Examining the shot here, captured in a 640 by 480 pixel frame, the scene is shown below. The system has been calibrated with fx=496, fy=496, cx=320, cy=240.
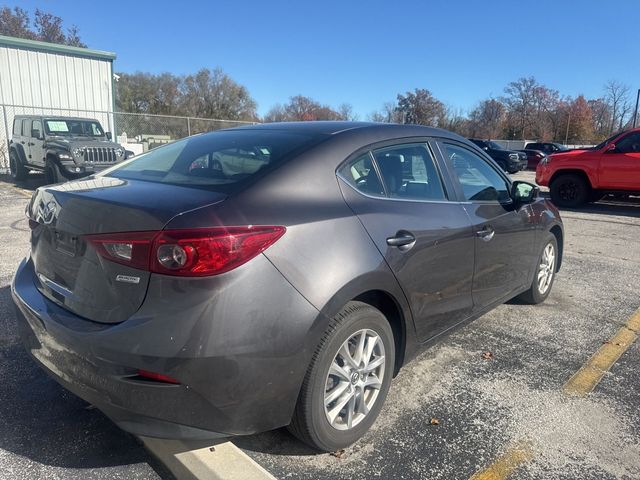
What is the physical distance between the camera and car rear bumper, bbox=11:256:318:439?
1912 millimetres

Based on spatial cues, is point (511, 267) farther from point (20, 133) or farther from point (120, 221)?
point (20, 133)

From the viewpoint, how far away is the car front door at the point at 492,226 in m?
Result: 3.33

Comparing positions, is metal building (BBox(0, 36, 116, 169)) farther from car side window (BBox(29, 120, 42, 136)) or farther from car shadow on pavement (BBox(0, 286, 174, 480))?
car shadow on pavement (BBox(0, 286, 174, 480))

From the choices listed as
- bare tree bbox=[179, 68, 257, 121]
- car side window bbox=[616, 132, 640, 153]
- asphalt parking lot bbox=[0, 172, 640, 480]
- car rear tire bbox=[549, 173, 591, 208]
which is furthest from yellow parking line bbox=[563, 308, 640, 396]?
bare tree bbox=[179, 68, 257, 121]

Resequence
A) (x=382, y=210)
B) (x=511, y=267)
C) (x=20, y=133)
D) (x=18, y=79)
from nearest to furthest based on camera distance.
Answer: (x=382, y=210)
(x=511, y=267)
(x=20, y=133)
(x=18, y=79)

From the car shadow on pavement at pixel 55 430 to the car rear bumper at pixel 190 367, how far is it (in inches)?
17.6

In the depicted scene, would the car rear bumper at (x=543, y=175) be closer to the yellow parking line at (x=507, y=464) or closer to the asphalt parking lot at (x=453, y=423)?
the asphalt parking lot at (x=453, y=423)

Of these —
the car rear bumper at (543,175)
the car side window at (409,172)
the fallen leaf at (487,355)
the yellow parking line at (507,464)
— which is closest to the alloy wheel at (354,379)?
the yellow parking line at (507,464)

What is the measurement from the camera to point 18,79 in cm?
1812

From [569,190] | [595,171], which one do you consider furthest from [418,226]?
[569,190]

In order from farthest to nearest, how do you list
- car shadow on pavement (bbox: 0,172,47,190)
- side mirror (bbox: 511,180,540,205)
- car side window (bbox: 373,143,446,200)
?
car shadow on pavement (bbox: 0,172,47,190), side mirror (bbox: 511,180,540,205), car side window (bbox: 373,143,446,200)

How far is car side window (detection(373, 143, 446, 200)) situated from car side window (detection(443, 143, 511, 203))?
0.24 m

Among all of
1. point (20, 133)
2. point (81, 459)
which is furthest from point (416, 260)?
point (20, 133)

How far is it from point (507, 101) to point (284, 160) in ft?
257
